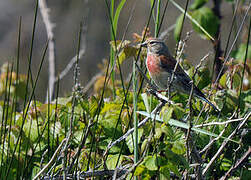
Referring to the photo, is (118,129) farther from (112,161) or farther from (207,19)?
(207,19)

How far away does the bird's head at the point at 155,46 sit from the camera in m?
2.54

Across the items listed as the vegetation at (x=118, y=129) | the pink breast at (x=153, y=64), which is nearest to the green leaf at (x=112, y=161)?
the vegetation at (x=118, y=129)

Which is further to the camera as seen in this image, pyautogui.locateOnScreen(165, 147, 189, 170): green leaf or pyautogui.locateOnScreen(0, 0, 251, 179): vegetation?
pyautogui.locateOnScreen(0, 0, 251, 179): vegetation

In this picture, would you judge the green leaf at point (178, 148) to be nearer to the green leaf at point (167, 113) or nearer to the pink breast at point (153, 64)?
the green leaf at point (167, 113)

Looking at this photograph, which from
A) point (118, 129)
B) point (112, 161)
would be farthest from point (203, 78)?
point (112, 161)

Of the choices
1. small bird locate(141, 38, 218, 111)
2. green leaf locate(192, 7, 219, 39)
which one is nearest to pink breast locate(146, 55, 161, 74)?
small bird locate(141, 38, 218, 111)

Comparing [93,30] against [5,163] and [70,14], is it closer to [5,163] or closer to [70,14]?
[70,14]

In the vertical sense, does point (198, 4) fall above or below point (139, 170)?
above

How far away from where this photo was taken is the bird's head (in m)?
2.54

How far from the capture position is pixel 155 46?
2.79 m

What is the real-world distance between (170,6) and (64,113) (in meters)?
4.67

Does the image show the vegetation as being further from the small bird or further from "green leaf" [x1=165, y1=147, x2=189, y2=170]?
the small bird

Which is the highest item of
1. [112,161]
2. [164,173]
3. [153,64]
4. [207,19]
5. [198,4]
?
[198,4]

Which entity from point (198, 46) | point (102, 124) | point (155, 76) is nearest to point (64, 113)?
point (102, 124)
